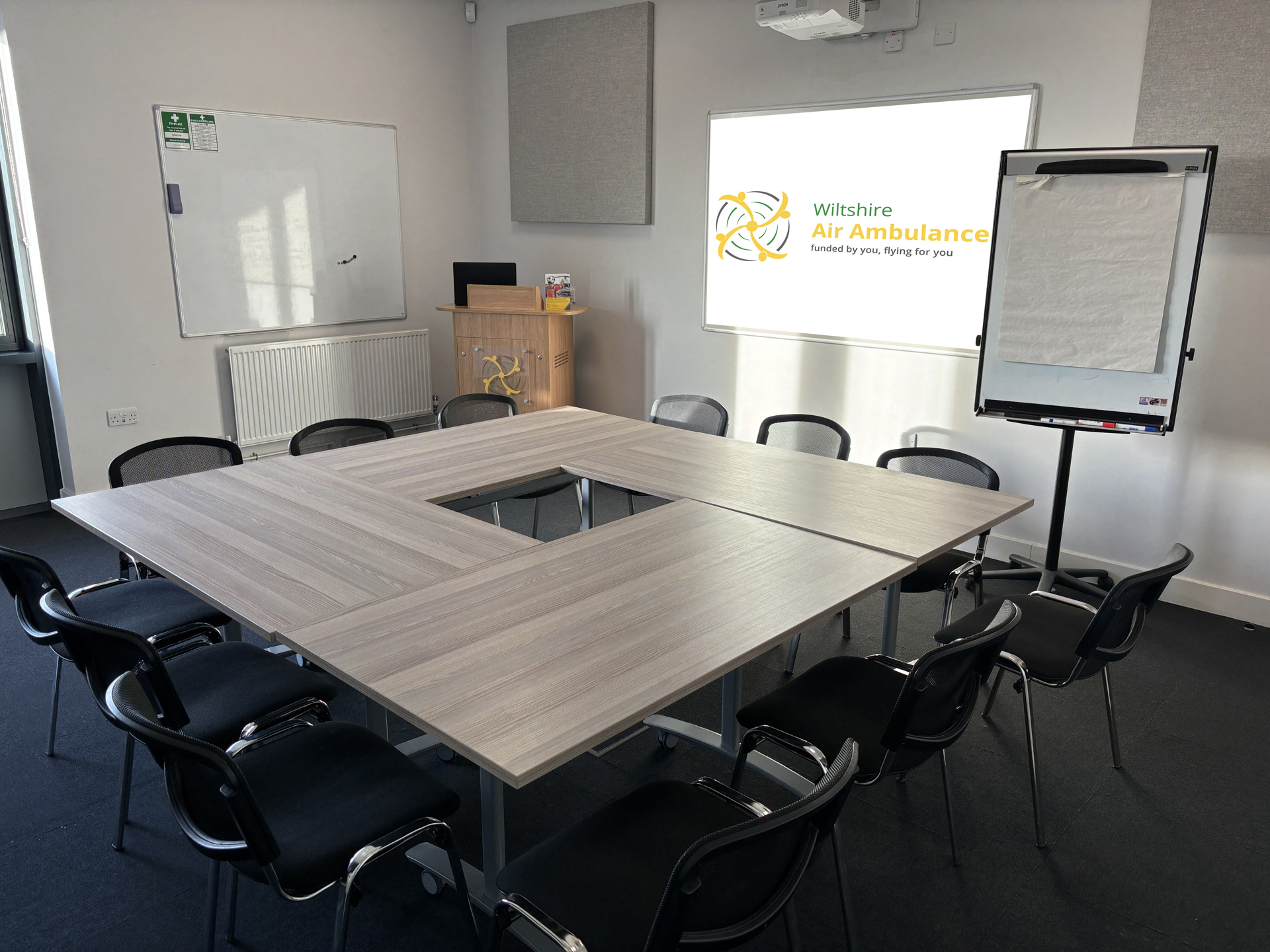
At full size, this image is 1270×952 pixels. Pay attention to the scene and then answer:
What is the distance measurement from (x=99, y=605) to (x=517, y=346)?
11.6 feet

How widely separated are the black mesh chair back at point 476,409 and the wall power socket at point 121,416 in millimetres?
2235

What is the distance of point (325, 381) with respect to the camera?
6.37m

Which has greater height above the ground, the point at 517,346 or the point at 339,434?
the point at 517,346

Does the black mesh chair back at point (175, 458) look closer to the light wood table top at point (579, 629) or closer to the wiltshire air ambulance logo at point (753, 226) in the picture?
the light wood table top at point (579, 629)

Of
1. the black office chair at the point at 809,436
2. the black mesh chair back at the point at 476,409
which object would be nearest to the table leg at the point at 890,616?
the black office chair at the point at 809,436

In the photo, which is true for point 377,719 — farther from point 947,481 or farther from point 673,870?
point 947,481

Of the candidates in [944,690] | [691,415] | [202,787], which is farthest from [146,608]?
[691,415]

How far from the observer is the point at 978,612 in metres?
3.04

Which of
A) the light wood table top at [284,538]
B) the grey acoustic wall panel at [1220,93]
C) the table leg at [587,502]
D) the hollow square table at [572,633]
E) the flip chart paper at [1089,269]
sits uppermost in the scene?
the grey acoustic wall panel at [1220,93]

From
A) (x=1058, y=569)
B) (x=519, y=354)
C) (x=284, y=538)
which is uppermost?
(x=519, y=354)

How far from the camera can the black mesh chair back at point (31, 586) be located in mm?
2469

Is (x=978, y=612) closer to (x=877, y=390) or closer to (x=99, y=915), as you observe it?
(x=877, y=390)

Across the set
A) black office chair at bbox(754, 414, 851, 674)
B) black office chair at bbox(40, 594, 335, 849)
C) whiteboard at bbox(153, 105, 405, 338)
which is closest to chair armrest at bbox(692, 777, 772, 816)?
black office chair at bbox(40, 594, 335, 849)

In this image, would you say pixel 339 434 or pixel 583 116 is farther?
pixel 583 116
